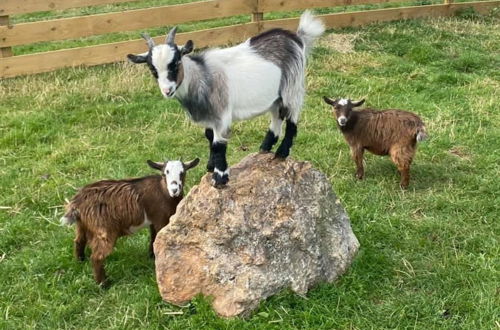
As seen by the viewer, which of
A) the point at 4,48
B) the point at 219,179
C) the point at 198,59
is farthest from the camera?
the point at 4,48

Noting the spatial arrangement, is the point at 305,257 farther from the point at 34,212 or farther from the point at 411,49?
the point at 411,49

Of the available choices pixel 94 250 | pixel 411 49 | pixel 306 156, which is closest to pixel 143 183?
pixel 94 250

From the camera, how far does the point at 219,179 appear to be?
4.55 m

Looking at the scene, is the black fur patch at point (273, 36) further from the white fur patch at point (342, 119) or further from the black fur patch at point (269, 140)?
the white fur patch at point (342, 119)

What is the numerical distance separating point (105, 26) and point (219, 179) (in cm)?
705

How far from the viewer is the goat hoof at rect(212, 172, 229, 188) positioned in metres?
4.54

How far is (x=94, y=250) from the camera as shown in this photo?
4852 mm

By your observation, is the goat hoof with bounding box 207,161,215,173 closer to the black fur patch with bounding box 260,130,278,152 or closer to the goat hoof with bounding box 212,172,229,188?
the goat hoof with bounding box 212,172,229,188

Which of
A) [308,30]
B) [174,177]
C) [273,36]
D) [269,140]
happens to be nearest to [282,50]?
[273,36]

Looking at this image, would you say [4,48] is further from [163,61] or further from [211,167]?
[163,61]

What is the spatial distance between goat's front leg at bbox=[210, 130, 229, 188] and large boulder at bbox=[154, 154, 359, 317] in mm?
122

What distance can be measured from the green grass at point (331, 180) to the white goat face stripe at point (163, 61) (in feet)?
5.52

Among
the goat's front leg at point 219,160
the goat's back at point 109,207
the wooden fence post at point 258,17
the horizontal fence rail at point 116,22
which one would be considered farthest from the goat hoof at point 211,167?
the wooden fence post at point 258,17

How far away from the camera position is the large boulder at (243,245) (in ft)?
14.9
